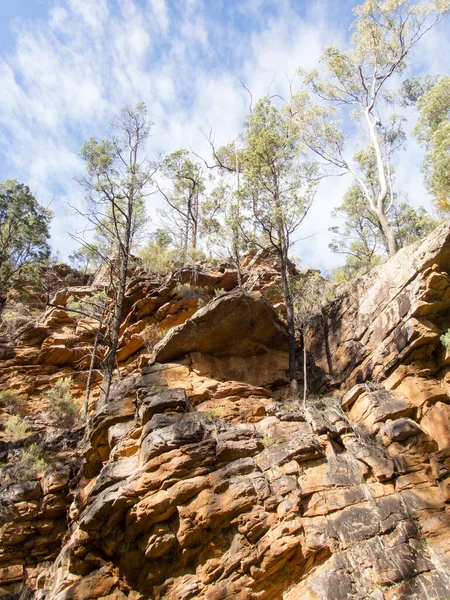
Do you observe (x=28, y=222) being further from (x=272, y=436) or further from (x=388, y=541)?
(x=388, y=541)

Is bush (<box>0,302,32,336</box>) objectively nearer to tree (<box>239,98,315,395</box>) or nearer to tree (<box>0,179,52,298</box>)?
tree (<box>0,179,52,298</box>)

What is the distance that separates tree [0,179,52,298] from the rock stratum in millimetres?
11904

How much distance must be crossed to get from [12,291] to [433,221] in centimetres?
2538

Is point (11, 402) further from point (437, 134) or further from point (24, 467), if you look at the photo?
point (437, 134)

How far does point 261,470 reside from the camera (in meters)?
8.20

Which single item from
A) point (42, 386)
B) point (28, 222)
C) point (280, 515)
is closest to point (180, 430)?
point (280, 515)

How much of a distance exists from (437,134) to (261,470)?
14919mm

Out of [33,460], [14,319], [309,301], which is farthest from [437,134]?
[14,319]

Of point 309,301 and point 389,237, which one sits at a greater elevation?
point 389,237

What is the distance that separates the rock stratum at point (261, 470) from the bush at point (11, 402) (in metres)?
3.37

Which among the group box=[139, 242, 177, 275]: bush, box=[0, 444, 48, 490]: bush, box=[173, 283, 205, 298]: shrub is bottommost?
box=[0, 444, 48, 490]: bush

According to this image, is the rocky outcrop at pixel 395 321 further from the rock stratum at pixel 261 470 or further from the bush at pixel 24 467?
the bush at pixel 24 467

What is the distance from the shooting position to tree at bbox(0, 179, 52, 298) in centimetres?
2070

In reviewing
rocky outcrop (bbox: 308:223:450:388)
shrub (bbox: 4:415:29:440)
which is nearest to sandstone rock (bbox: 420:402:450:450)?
rocky outcrop (bbox: 308:223:450:388)
